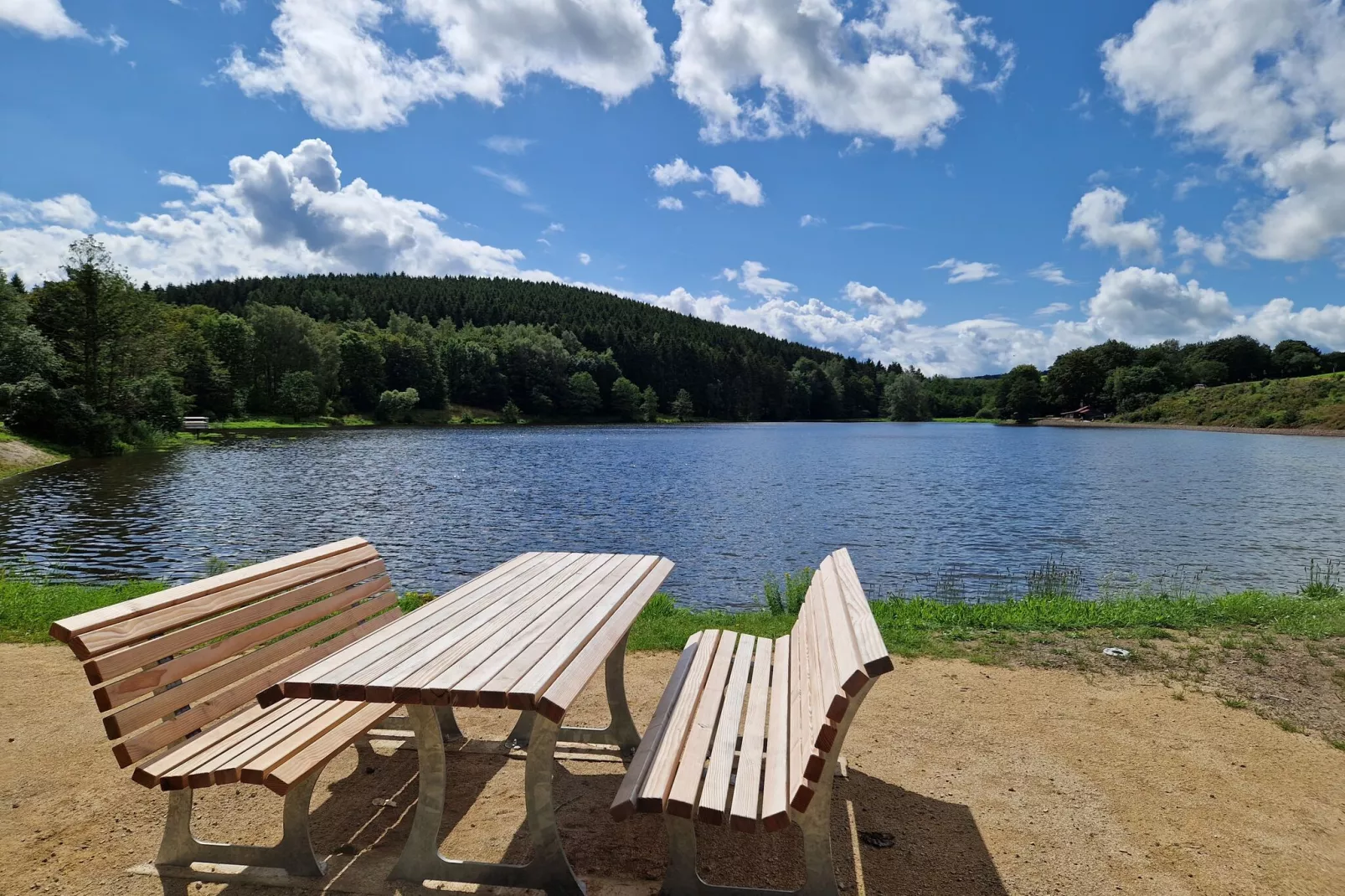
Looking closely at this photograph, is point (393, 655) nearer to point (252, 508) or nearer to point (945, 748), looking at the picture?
point (945, 748)

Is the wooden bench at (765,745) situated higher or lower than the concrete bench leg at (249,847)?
higher

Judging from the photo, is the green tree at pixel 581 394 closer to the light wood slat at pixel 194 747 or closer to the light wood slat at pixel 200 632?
the light wood slat at pixel 200 632

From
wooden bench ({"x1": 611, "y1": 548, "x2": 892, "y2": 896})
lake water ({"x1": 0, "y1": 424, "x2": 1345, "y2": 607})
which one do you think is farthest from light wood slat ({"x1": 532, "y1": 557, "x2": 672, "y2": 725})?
lake water ({"x1": 0, "y1": 424, "x2": 1345, "y2": 607})

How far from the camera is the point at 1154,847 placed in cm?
359

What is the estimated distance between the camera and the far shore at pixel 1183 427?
70062 mm

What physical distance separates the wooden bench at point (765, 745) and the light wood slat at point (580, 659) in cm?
41

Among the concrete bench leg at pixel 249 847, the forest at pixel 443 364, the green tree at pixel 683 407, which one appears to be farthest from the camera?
the green tree at pixel 683 407

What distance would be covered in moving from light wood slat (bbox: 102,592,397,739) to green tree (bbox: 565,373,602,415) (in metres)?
105

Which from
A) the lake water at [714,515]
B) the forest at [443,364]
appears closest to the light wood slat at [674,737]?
the lake water at [714,515]

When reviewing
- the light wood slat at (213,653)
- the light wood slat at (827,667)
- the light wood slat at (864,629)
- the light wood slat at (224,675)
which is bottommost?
the light wood slat at (224,675)

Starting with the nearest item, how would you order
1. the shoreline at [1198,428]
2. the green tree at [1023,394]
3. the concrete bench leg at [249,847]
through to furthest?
the concrete bench leg at [249,847] < the shoreline at [1198,428] < the green tree at [1023,394]

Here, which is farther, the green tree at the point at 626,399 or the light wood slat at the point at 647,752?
the green tree at the point at 626,399

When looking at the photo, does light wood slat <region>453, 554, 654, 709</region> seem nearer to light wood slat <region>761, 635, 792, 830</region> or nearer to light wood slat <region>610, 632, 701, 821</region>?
light wood slat <region>610, 632, 701, 821</region>

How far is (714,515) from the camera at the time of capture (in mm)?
21797
